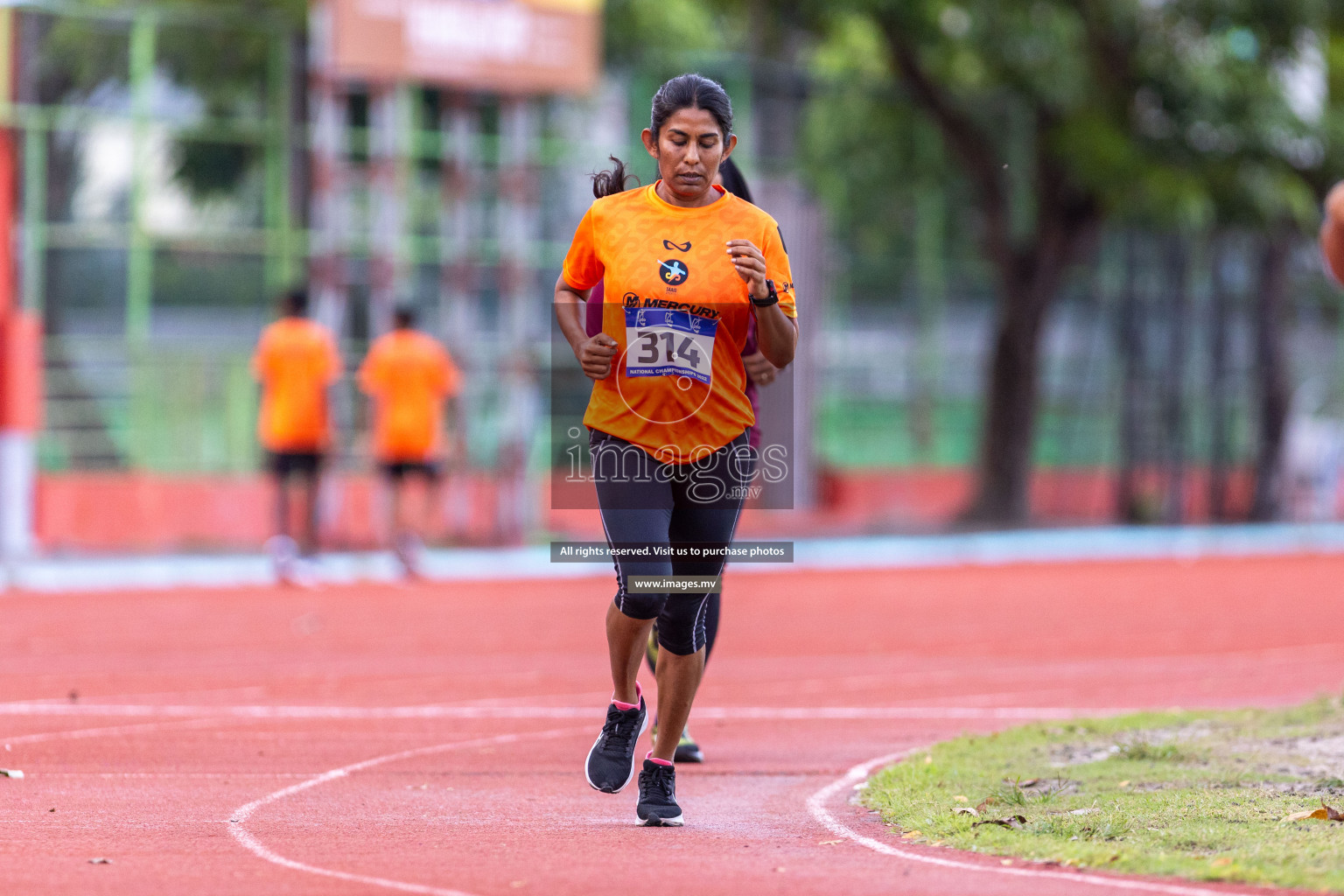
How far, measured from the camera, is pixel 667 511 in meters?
5.95

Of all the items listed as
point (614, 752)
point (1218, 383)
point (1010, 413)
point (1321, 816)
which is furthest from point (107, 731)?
point (1218, 383)

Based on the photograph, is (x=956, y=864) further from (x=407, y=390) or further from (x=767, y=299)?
(x=407, y=390)

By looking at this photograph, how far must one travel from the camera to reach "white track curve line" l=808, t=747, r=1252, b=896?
4.96 metres

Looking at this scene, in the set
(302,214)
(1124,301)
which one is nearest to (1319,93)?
(1124,301)

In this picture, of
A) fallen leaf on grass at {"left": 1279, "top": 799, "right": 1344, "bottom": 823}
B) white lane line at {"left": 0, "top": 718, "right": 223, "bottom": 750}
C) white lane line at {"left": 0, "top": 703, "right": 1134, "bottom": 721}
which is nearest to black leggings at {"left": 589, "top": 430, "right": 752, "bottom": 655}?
A: fallen leaf on grass at {"left": 1279, "top": 799, "right": 1344, "bottom": 823}

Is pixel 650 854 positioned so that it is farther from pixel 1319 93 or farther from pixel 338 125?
pixel 1319 93

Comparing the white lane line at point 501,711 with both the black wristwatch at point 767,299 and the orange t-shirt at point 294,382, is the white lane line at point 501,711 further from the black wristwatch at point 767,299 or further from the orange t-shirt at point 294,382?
the orange t-shirt at point 294,382

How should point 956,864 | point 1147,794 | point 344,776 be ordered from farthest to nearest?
point 344,776 → point 1147,794 → point 956,864

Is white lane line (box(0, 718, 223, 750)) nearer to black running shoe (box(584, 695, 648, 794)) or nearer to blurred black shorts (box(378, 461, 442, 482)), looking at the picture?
black running shoe (box(584, 695, 648, 794))

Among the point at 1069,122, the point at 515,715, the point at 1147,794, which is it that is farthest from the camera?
the point at 1069,122

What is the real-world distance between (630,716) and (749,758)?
1.60 metres

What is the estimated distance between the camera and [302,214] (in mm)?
22672

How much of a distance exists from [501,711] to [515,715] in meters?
0.15

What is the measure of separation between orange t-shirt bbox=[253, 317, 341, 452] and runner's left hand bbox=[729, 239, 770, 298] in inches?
424
